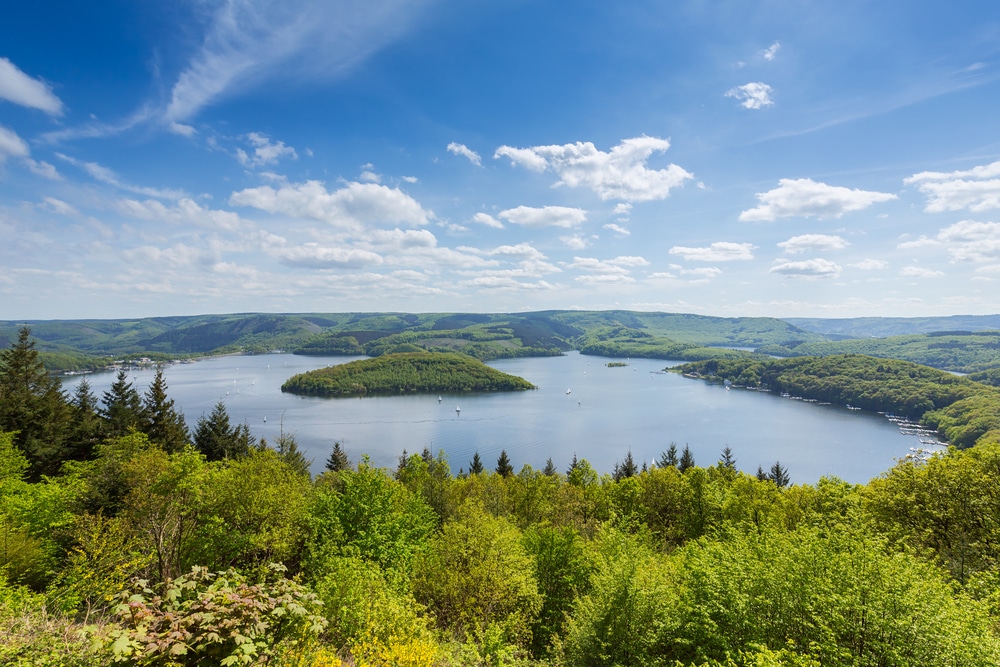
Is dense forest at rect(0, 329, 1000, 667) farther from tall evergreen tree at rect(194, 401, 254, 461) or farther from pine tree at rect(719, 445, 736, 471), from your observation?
pine tree at rect(719, 445, 736, 471)

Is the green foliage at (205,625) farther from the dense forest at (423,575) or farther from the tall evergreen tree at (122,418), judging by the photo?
the tall evergreen tree at (122,418)

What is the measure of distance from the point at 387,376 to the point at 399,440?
249 ft

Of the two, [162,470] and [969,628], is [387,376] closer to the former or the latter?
[162,470]

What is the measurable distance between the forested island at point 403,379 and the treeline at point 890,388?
88347 mm

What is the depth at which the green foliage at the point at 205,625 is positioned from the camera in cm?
432

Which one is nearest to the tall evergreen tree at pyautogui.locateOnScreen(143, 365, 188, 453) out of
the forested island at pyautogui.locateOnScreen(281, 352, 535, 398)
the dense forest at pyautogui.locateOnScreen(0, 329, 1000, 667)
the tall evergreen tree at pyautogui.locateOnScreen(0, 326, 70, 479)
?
the dense forest at pyautogui.locateOnScreen(0, 329, 1000, 667)

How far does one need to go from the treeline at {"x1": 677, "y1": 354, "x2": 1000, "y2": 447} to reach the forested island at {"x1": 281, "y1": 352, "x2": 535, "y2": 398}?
3478 inches

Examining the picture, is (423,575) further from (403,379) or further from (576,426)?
(403,379)

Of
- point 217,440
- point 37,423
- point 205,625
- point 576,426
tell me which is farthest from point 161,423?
point 576,426

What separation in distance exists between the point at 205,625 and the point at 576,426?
3739 inches

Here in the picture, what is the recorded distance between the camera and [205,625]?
4566 millimetres

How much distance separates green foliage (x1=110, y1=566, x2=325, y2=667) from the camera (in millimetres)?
4320

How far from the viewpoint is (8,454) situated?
1966cm

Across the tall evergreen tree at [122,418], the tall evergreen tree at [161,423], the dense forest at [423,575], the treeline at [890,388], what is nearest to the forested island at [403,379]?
the treeline at [890,388]
